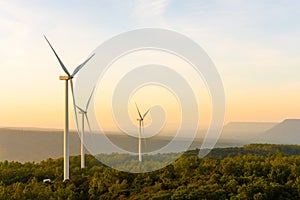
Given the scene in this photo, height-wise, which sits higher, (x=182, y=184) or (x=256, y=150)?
(x=256, y=150)

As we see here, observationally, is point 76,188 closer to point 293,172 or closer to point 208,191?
point 208,191

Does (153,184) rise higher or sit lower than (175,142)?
lower

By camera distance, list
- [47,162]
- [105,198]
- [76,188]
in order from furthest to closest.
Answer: [47,162]
[76,188]
[105,198]

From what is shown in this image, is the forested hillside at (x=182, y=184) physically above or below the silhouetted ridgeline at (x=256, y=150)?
below

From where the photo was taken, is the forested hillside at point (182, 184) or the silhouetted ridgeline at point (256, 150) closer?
the forested hillside at point (182, 184)

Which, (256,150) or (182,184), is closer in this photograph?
(182,184)

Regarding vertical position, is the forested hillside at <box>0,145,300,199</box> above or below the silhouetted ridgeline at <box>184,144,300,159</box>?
below

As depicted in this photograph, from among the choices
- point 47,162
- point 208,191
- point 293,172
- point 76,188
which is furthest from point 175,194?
point 47,162

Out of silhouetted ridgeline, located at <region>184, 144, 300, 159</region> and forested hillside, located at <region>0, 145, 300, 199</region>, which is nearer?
forested hillside, located at <region>0, 145, 300, 199</region>

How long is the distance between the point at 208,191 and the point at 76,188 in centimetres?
1785

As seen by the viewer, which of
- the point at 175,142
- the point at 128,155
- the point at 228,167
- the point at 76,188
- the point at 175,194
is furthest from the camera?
the point at 128,155

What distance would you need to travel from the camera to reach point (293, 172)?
57281 mm

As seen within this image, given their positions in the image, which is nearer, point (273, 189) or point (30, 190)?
point (273, 189)

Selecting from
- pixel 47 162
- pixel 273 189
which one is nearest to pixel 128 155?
pixel 47 162
